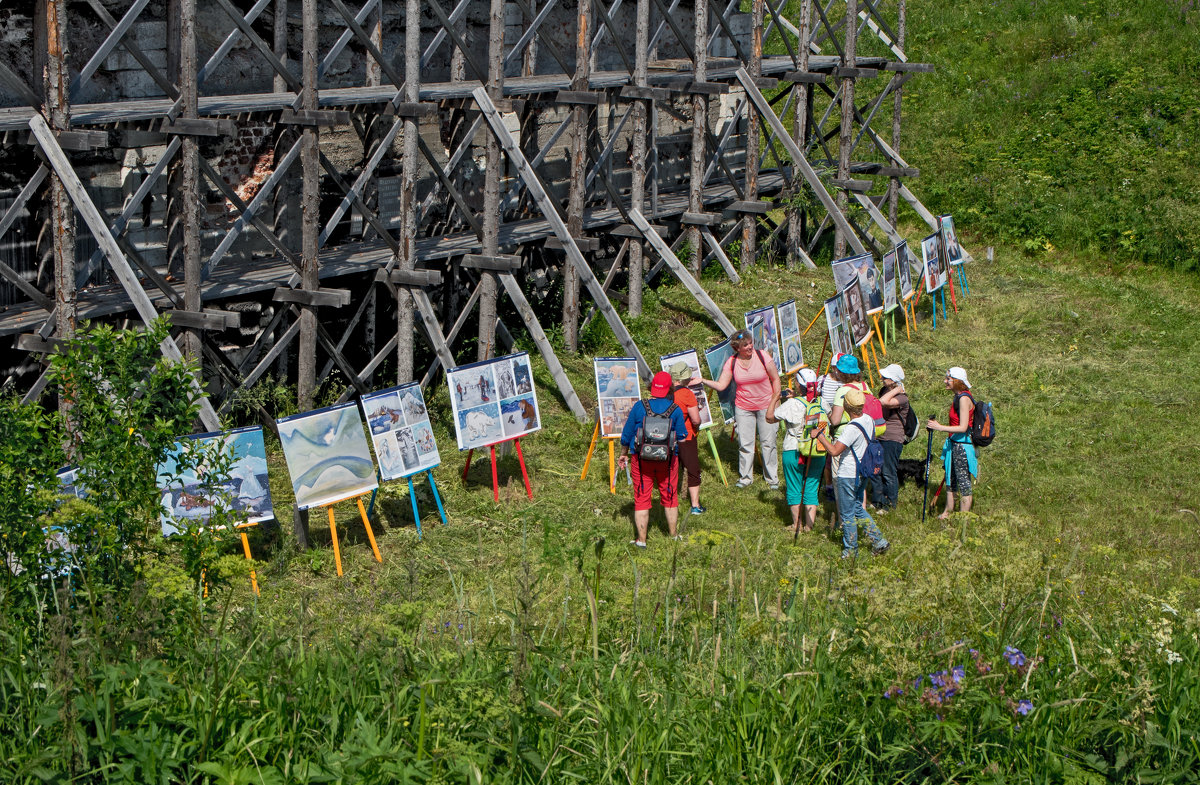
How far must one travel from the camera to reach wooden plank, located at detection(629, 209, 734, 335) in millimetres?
14000

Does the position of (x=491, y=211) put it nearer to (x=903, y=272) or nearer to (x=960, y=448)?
(x=960, y=448)

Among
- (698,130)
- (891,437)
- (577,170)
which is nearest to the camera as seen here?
(891,437)

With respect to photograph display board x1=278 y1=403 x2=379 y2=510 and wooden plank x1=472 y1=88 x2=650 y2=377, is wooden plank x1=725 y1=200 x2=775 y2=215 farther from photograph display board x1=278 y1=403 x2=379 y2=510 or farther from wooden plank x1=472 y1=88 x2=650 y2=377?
photograph display board x1=278 y1=403 x2=379 y2=510

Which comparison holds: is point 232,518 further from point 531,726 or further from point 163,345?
point 163,345

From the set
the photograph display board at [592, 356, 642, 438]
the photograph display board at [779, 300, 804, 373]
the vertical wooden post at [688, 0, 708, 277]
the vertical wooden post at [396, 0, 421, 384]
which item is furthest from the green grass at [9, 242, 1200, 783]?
the vertical wooden post at [688, 0, 708, 277]

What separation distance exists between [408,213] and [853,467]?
4.86 m

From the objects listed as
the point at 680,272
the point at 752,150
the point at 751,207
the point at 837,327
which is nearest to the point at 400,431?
the point at 837,327

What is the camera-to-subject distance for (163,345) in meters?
8.96

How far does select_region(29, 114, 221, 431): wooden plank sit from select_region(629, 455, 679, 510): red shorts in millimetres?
3176

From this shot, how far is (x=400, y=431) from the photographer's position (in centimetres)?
904

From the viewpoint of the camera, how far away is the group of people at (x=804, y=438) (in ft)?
27.5

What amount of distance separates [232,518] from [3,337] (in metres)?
5.07

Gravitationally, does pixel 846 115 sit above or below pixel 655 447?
above

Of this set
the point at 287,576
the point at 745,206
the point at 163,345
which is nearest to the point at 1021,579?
the point at 287,576
